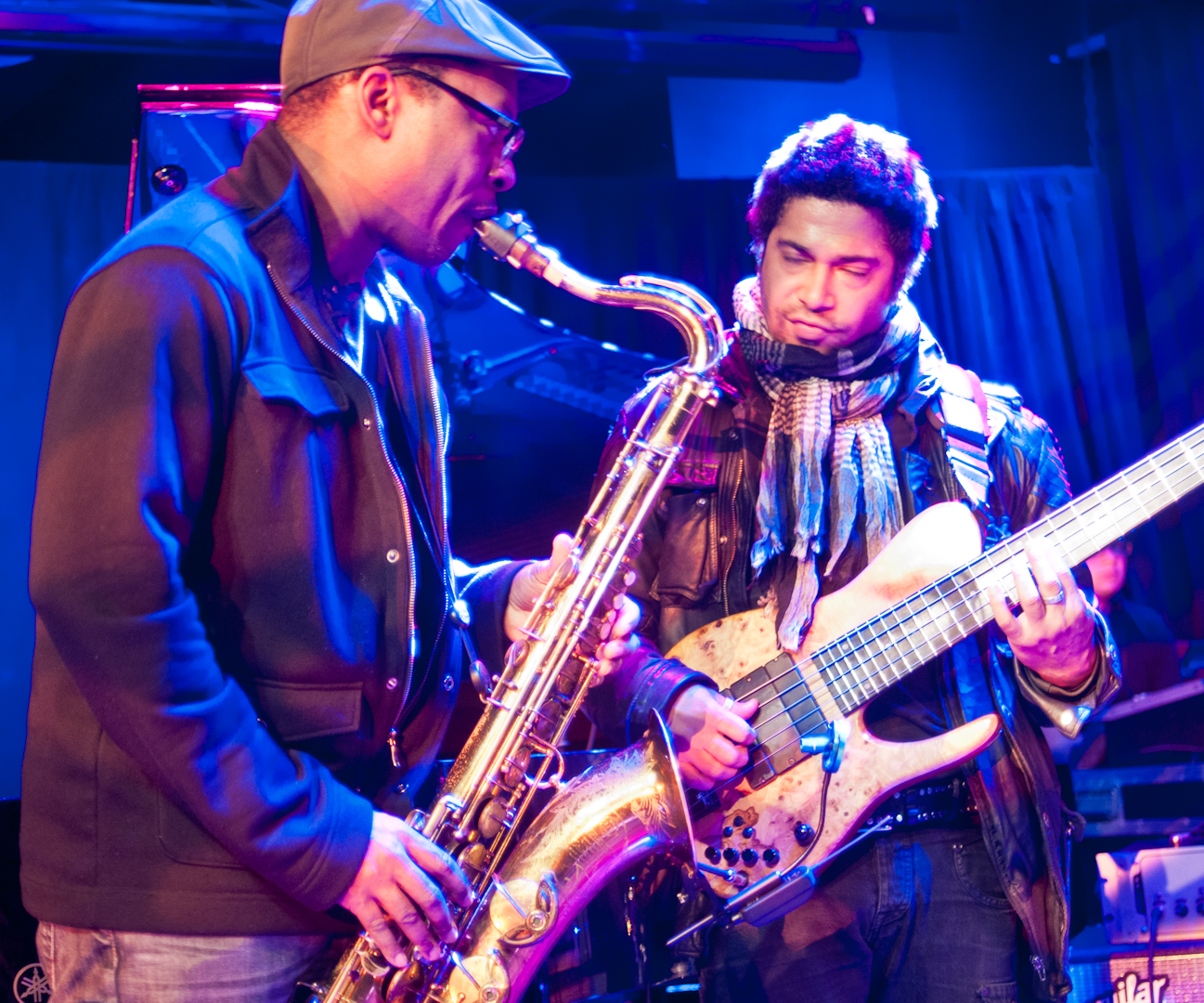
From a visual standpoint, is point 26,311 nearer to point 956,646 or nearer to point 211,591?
point 211,591

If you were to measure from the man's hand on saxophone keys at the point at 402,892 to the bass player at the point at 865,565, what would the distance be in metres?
0.71

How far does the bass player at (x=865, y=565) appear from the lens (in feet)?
6.64

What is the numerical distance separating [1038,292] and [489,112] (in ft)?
17.9

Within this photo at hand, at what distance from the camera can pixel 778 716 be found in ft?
6.98

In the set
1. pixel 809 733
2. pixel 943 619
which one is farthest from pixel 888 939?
pixel 943 619

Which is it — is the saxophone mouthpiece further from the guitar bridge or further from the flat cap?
the guitar bridge

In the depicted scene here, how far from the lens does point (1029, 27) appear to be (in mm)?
6277

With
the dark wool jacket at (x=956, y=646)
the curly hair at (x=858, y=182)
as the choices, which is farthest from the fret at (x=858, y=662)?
the curly hair at (x=858, y=182)

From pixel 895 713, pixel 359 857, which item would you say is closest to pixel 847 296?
pixel 895 713

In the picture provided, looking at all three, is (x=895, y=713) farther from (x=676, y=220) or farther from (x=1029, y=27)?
(x=1029, y=27)

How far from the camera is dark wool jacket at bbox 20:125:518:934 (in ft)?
3.97

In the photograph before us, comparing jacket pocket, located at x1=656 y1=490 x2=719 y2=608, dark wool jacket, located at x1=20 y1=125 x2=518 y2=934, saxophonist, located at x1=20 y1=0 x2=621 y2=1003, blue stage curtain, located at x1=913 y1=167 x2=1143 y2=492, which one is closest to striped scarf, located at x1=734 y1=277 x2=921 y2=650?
jacket pocket, located at x1=656 y1=490 x2=719 y2=608

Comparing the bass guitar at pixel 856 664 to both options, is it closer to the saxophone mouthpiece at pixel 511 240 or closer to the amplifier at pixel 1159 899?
the saxophone mouthpiece at pixel 511 240

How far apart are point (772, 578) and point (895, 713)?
387mm
